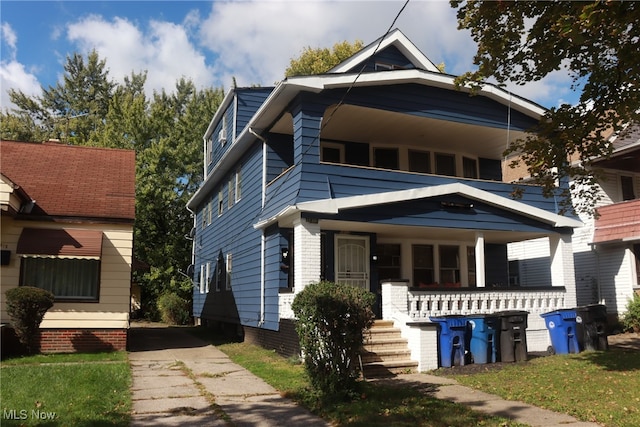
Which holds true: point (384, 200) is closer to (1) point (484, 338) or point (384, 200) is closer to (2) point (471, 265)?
(1) point (484, 338)

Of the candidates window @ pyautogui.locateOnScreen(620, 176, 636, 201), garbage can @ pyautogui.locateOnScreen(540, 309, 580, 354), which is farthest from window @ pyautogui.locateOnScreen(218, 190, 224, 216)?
window @ pyautogui.locateOnScreen(620, 176, 636, 201)

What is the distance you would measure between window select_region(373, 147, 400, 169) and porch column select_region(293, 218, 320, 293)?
501 cm

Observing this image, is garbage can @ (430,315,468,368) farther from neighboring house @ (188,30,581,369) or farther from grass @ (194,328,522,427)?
grass @ (194,328,522,427)

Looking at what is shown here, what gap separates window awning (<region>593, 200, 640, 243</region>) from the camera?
59.3 ft

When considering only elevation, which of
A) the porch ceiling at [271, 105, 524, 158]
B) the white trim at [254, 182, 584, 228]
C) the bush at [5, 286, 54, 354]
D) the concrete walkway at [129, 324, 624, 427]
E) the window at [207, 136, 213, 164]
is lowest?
the concrete walkway at [129, 324, 624, 427]

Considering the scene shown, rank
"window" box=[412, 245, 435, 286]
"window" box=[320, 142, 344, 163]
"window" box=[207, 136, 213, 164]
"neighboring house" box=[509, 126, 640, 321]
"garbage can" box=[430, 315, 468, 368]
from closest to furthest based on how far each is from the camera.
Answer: "garbage can" box=[430, 315, 468, 368], "window" box=[320, 142, 344, 163], "window" box=[412, 245, 435, 286], "neighboring house" box=[509, 126, 640, 321], "window" box=[207, 136, 213, 164]

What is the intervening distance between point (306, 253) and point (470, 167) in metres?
8.14

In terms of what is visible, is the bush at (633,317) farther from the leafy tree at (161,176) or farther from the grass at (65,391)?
the leafy tree at (161,176)

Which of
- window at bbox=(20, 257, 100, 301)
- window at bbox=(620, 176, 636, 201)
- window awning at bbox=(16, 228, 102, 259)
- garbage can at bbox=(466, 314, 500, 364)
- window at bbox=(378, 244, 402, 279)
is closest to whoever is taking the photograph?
garbage can at bbox=(466, 314, 500, 364)

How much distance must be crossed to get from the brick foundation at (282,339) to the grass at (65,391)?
3408 mm

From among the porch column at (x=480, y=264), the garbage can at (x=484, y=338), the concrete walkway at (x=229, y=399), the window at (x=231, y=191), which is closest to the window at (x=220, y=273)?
the window at (x=231, y=191)

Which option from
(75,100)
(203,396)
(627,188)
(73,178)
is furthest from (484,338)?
(75,100)

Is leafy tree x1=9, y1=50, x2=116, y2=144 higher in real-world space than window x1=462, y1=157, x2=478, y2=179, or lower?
higher

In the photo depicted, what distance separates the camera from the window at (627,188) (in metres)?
20.9
